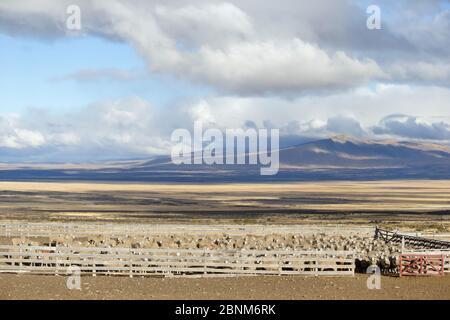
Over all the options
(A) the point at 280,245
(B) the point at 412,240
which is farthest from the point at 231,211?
(A) the point at 280,245

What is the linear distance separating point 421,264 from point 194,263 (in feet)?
29.6

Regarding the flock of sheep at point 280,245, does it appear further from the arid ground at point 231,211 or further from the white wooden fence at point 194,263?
the arid ground at point 231,211

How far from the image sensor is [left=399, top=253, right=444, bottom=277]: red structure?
2773cm

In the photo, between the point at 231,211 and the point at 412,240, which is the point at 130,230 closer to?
the point at 412,240

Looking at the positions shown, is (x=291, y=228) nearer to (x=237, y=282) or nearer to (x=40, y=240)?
(x=40, y=240)

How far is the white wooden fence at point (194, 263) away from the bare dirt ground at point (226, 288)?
Answer: 2.30ft

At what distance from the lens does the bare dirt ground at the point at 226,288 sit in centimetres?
2242

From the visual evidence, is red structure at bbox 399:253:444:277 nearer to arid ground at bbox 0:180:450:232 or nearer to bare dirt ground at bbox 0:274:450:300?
bare dirt ground at bbox 0:274:450:300

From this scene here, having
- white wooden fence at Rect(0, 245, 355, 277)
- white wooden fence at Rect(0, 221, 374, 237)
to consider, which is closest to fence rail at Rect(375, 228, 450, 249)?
white wooden fence at Rect(0, 221, 374, 237)

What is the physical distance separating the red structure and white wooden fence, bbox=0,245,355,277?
7.27 feet

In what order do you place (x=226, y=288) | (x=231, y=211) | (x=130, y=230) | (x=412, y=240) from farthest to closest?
(x=231, y=211), (x=130, y=230), (x=412, y=240), (x=226, y=288)

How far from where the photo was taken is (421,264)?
27812 mm

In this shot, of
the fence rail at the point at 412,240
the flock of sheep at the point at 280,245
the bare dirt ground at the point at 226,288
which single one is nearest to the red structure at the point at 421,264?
the bare dirt ground at the point at 226,288
